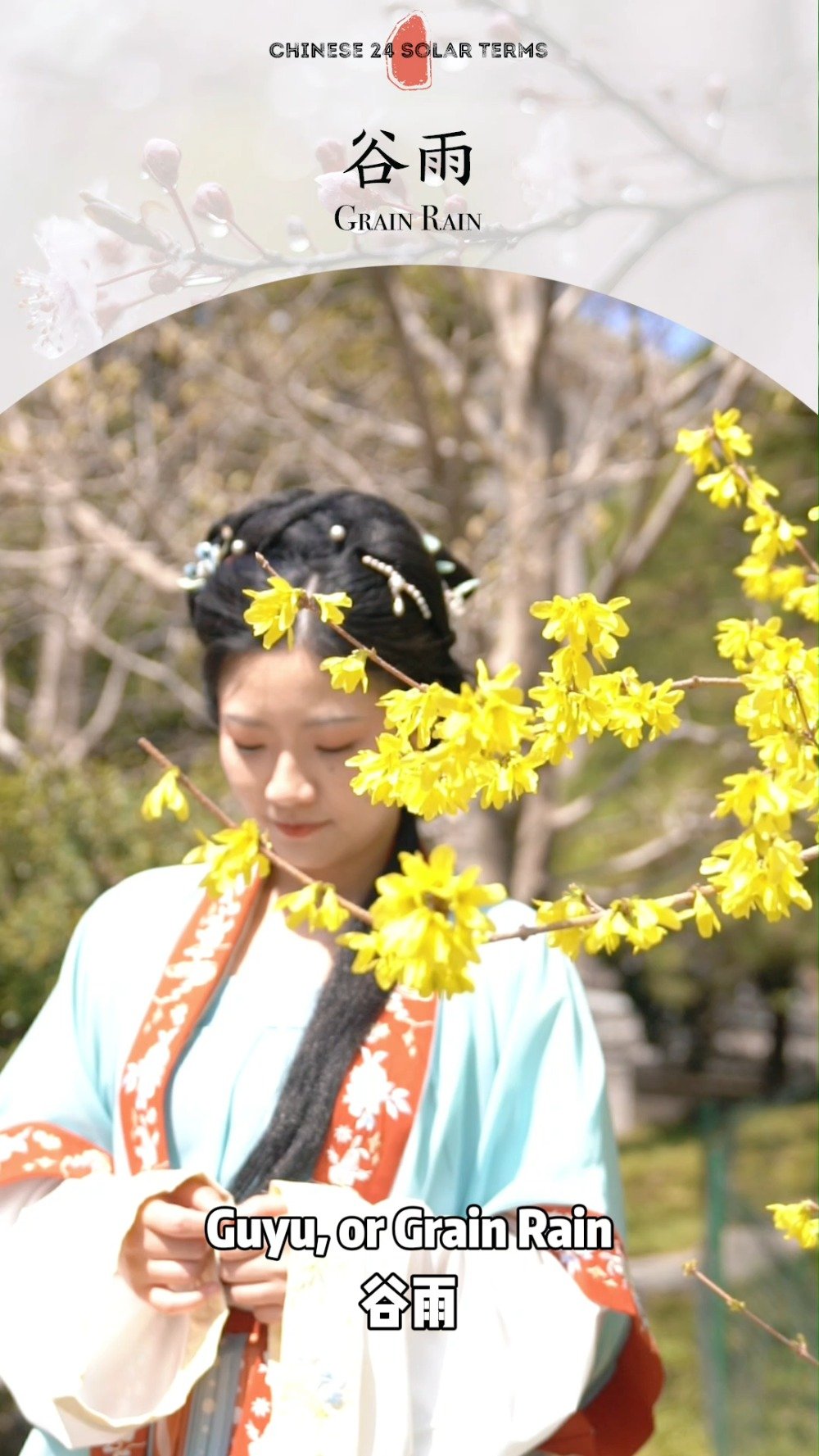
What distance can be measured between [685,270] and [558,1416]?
1.01 metres

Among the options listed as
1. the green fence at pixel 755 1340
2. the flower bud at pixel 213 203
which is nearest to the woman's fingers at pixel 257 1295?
the flower bud at pixel 213 203

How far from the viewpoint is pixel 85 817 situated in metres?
2.62

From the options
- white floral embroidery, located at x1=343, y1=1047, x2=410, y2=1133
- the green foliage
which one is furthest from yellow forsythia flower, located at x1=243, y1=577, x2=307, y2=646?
the green foliage

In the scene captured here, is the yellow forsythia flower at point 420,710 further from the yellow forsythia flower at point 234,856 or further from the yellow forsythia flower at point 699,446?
the yellow forsythia flower at point 699,446

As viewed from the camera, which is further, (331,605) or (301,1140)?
(301,1140)

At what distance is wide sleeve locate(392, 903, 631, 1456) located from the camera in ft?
4.15

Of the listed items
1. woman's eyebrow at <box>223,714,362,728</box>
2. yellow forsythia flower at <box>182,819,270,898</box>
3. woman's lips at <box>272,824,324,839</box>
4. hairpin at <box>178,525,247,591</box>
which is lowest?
yellow forsythia flower at <box>182,819,270,898</box>

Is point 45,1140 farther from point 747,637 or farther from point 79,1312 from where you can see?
point 747,637

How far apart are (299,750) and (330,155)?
22.0 inches

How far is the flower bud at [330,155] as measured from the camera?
4.41 ft

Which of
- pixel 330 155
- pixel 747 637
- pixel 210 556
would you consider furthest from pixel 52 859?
pixel 747 637

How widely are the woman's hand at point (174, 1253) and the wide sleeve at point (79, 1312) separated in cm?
1

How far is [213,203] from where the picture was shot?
1.31 m

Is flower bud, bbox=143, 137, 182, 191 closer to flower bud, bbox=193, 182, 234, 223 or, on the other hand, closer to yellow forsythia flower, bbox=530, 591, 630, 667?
flower bud, bbox=193, 182, 234, 223
